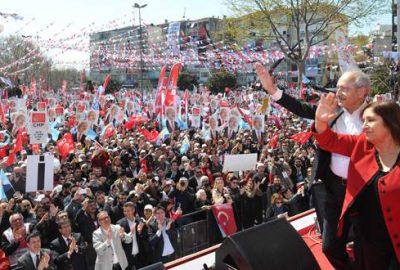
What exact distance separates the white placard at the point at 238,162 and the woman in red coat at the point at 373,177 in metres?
6.16

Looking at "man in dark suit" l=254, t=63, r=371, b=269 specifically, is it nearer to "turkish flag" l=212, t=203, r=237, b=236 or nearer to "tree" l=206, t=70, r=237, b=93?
"turkish flag" l=212, t=203, r=237, b=236

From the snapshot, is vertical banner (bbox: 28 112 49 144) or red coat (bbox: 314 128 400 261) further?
vertical banner (bbox: 28 112 49 144)

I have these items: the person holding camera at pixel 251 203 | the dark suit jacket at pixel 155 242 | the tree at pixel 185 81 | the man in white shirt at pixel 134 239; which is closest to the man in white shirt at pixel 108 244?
the man in white shirt at pixel 134 239

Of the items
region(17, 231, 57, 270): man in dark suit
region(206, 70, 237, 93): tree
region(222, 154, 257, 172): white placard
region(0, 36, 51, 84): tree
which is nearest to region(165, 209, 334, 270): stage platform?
region(17, 231, 57, 270): man in dark suit

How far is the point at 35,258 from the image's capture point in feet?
16.6

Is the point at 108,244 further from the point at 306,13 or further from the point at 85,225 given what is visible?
the point at 306,13

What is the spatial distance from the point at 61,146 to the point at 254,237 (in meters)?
9.25

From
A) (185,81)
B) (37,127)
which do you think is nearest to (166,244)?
(37,127)

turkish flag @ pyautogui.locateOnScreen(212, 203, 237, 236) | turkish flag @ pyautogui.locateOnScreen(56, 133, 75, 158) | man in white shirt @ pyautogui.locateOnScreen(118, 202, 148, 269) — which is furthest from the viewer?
turkish flag @ pyautogui.locateOnScreen(56, 133, 75, 158)

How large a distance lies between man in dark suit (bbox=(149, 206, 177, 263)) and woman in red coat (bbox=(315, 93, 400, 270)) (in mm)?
3787

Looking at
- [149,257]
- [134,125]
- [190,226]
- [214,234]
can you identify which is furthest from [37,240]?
[134,125]

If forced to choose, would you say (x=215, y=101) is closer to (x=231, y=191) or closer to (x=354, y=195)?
(x=231, y=191)

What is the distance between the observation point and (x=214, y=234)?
7684mm

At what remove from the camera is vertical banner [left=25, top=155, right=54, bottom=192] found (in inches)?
295
